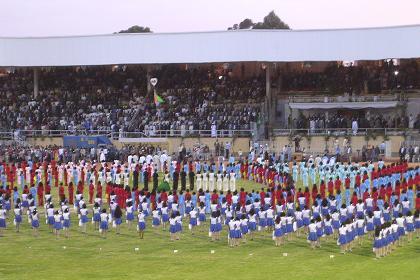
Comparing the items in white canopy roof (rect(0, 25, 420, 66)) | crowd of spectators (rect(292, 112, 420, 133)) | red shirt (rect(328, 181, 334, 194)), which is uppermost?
white canopy roof (rect(0, 25, 420, 66))

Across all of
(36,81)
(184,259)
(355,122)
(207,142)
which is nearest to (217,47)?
(207,142)

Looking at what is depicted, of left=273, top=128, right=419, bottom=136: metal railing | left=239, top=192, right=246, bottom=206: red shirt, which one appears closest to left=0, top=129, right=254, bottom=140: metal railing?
left=273, top=128, right=419, bottom=136: metal railing

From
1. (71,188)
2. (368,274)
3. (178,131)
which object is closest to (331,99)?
(178,131)

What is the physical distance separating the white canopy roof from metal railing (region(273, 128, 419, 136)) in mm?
4798

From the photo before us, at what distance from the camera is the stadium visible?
24.5m

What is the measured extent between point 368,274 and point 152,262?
5.45m

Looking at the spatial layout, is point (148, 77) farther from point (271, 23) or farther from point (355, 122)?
point (271, 23)

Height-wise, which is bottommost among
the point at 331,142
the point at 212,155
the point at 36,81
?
the point at 212,155

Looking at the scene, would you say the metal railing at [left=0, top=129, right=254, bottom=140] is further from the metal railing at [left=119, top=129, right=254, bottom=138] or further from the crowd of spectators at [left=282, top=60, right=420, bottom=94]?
the crowd of spectators at [left=282, top=60, right=420, bottom=94]

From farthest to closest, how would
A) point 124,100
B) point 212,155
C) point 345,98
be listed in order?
point 124,100 < point 345,98 < point 212,155

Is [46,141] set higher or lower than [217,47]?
lower

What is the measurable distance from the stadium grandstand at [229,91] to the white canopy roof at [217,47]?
0.19ft

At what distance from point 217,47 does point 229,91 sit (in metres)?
3.07

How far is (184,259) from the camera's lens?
2400 cm
